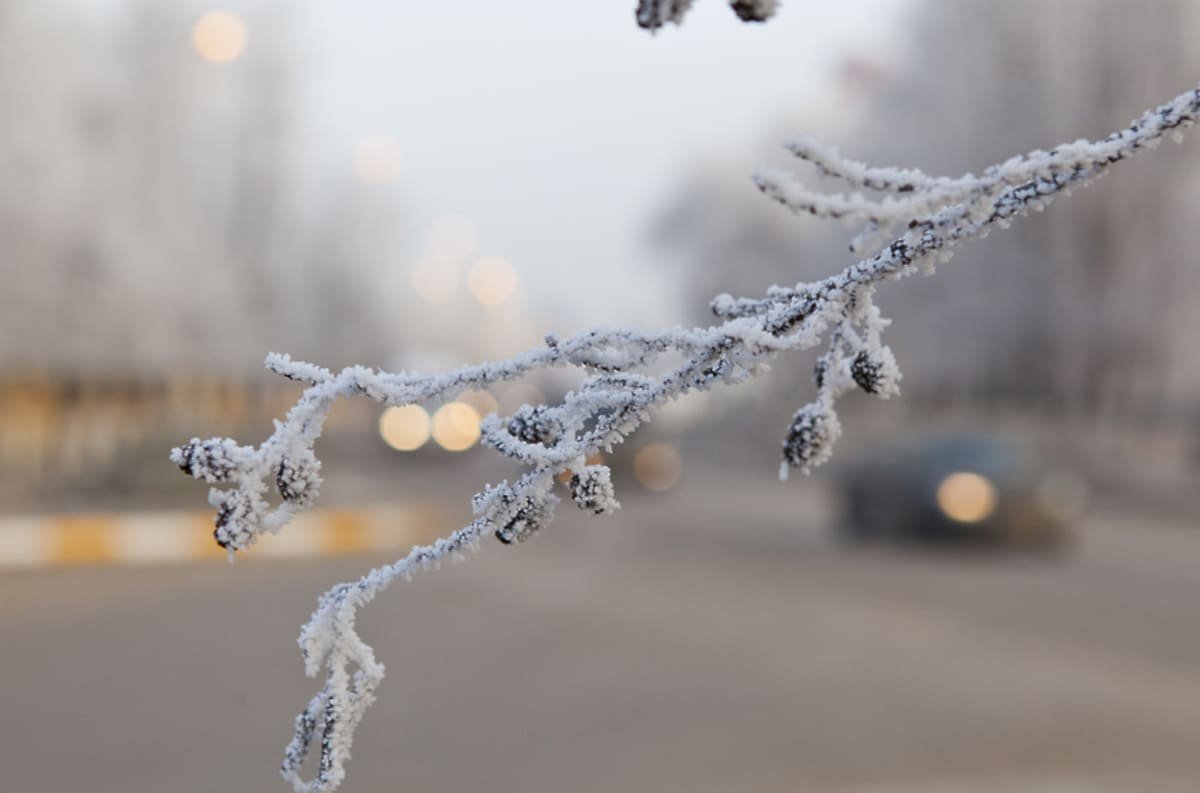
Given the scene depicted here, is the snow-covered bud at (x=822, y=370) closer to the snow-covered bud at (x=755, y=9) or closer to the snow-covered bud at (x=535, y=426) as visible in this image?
the snow-covered bud at (x=535, y=426)

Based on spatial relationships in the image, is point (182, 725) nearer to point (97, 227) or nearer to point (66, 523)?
point (66, 523)

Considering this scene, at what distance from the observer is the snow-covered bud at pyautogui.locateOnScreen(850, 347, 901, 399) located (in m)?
1.28

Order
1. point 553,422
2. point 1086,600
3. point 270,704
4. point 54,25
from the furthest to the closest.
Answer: point 54,25 → point 1086,600 → point 270,704 → point 553,422

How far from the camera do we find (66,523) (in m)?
13.1

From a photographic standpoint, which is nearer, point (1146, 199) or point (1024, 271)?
point (1146, 199)

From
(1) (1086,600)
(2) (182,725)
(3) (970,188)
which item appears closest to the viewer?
(3) (970,188)

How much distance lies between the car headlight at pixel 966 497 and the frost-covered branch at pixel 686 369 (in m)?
13.1

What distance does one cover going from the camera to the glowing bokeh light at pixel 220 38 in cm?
2250

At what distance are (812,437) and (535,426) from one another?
0.88 feet

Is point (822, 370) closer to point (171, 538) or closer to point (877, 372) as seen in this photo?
point (877, 372)

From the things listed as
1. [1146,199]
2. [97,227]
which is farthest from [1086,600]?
[97,227]

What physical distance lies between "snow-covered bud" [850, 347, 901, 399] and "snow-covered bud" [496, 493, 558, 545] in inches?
12.4

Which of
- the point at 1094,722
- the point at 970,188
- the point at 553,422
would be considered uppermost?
the point at 1094,722

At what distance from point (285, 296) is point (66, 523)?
2711cm
